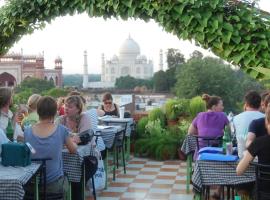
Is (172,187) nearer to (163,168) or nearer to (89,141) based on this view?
(163,168)

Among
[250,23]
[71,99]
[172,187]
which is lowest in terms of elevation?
[172,187]

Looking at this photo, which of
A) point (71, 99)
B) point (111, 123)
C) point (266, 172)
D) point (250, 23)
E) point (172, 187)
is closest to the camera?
point (266, 172)

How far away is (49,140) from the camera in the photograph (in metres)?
3.92

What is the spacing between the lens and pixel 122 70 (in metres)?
91.4

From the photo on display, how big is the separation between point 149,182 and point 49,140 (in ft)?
9.31

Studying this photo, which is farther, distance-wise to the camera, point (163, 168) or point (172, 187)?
point (163, 168)

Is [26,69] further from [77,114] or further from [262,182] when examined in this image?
[262,182]

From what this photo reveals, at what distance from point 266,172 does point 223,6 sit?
5.37 feet

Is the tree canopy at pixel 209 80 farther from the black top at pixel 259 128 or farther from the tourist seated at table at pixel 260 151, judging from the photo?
the tourist seated at table at pixel 260 151

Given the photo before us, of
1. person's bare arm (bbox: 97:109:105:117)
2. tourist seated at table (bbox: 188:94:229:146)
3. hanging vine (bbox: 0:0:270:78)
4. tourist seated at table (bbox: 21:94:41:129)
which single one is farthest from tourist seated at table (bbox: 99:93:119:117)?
hanging vine (bbox: 0:0:270:78)

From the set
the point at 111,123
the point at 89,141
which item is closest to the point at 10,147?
the point at 89,141

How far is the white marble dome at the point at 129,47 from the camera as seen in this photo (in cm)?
8265

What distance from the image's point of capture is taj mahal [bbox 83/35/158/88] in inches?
3334

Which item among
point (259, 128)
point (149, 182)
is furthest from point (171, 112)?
point (259, 128)
